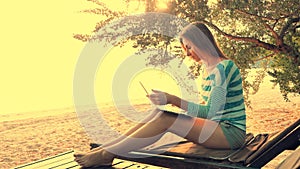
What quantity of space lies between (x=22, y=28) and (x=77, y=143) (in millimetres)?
20948

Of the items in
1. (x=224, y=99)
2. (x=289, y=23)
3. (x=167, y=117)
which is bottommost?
(x=167, y=117)

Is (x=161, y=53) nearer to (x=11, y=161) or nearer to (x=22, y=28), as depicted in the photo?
(x=11, y=161)

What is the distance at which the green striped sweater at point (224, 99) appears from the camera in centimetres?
366

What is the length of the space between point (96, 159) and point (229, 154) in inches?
55.4

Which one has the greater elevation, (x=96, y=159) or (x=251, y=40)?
(x=251, y=40)

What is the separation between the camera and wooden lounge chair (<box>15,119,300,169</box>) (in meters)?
3.47

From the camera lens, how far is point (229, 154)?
3627 mm

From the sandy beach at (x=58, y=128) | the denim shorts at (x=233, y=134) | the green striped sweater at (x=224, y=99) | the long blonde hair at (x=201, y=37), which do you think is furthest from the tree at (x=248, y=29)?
the denim shorts at (x=233, y=134)

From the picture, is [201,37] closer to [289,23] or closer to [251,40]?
[289,23]

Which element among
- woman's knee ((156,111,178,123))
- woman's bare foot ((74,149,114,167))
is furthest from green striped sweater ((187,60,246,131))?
woman's bare foot ((74,149,114,167))

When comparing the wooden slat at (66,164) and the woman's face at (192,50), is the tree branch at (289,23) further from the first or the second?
the wooden slat at (66,164)

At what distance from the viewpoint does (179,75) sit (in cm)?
829

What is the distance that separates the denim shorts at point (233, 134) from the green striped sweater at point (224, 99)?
1.6 inches

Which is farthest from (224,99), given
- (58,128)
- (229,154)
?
(58,128)
